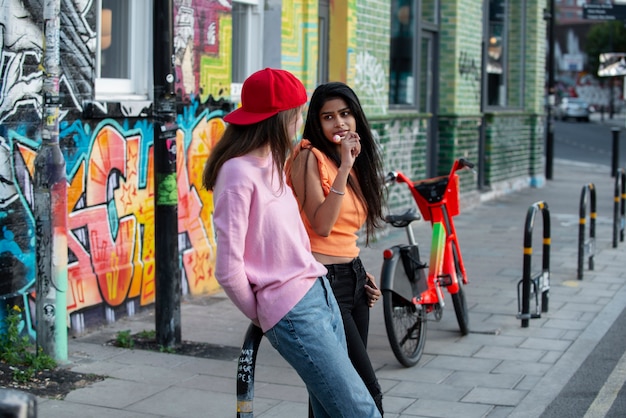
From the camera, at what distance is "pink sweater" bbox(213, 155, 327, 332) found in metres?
3.51

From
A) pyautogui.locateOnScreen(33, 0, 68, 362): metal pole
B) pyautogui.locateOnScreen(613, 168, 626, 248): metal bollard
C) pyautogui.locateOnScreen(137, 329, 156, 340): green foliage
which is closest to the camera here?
pyautogui.locateOnScreen(33, 0, 68, 362): metal pole

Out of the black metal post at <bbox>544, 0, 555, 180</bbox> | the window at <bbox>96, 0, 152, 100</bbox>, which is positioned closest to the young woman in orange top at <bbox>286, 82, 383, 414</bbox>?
the window at <bbox>96, 0, 152, 100</bbox>

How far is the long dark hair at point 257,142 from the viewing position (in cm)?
365

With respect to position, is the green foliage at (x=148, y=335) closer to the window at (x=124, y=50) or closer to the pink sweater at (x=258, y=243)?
the window at (x=124, y=50)

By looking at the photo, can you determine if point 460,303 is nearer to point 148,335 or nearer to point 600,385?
point 600,385

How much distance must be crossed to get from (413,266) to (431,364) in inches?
27.2

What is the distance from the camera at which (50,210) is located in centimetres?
620

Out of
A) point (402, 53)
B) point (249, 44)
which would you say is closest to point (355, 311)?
point (249, 44)

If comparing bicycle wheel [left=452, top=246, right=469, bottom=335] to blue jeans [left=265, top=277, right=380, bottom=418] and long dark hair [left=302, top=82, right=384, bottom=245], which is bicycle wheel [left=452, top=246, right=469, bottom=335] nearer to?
long dark hair [left=302, top=82, right=384, bottom=245]

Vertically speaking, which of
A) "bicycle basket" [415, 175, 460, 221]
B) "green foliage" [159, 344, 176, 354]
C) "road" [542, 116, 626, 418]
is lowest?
"road" [542, 116, 626, 418]

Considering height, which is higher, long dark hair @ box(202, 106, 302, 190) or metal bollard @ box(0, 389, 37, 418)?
long dark hair @ box(202, 106, 302, 190)

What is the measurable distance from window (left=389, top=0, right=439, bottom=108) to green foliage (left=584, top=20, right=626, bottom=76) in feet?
199

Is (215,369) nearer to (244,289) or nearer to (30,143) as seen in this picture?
(30,143)

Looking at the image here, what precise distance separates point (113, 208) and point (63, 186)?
62.1 inches
